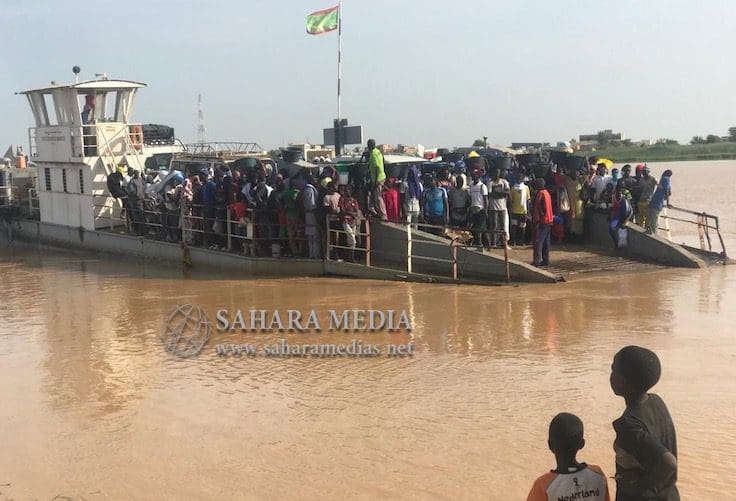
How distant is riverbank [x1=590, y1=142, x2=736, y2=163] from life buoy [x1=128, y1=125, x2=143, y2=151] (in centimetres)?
4829

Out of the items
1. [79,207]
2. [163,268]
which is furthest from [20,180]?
[163,268]

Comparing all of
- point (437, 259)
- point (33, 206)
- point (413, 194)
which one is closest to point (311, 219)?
point (413, 194)

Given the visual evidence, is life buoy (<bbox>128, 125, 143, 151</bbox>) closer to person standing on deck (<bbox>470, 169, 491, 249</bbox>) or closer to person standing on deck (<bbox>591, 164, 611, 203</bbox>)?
person standing on deck (<bbox>470, 169, 491, 249</bbox>)

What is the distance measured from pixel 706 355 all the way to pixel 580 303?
2.87 metres

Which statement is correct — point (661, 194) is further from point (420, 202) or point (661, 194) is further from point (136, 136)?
point (136, 136)

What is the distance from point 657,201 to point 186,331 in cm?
825

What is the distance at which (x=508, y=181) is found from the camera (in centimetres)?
1439

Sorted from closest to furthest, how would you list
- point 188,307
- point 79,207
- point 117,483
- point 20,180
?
point 117,483 → point 188,307 → point 79,207 → point 20,180

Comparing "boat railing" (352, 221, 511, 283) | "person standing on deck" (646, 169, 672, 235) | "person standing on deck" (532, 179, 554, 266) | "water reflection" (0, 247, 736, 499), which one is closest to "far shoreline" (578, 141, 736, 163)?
"person standing on deck" (646, 169, 672, 235)

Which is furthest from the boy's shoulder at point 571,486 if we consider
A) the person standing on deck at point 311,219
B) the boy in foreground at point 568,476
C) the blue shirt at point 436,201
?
→ the blue shirt at point 436,201

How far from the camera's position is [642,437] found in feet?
9.66

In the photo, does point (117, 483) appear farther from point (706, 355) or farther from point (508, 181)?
point (508, 181)

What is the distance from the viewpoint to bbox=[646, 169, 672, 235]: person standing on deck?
13836 mm

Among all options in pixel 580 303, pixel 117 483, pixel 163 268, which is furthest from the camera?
pixel 163 268
